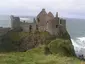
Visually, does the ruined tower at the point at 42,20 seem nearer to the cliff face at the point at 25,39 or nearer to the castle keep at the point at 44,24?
the castle keep at the point at 44,24

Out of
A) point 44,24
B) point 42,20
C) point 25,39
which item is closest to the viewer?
point 25,39

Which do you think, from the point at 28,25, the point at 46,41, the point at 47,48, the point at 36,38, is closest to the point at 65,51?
the point at 47,48

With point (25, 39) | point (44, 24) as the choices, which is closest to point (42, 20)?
point (44, 24)

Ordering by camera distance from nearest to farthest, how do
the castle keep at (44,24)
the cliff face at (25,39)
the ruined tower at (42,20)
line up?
the cliff face at (25,39), the castle keep at (44,24), the ruined tower at (42,20)

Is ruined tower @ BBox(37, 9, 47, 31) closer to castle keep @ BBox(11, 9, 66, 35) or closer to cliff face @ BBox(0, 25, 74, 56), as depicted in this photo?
castle keep @ BBox(11, 9, 66, 35)

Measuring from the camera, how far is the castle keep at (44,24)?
50.1 metres

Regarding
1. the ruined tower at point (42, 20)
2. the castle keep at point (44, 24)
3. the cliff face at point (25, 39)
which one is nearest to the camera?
the cliff face at point (25, 39)

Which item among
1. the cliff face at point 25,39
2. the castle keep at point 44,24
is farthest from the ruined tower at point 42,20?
the cliff face at point 25,39

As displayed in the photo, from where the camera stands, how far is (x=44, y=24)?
5303 centimetres

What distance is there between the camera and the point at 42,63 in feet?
94.3

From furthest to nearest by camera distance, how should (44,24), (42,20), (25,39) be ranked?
1. (42,20)
2. (44,24)
3. (25,39)

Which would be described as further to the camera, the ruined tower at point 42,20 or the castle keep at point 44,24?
the ruined tower at point 42,20

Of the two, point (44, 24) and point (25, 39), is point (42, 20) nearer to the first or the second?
point (44, 24)

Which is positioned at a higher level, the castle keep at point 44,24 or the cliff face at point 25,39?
the castle keep at point 44,24
